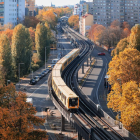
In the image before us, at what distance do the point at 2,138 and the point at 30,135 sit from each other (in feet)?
7.00

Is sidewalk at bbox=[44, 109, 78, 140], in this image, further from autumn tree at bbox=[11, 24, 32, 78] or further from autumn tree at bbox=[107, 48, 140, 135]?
autumn tree at bbox=[11, 24, 32, 78]

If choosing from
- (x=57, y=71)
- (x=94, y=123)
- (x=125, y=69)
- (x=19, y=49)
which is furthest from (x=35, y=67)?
(x=94, y=123)

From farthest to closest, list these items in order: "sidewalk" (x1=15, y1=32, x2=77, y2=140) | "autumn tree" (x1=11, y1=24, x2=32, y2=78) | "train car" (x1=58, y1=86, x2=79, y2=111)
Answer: "autumn tree" (x1=11, y1=24, x2=32, y2=78)
"sidewalk" (x1=15, y1=32, x2=77, y2=140)
"train car" (x1=58, y1=86, x2=79, y2=111)

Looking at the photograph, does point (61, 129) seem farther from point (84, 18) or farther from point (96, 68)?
point (84, 18)

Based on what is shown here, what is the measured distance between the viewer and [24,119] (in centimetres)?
2416

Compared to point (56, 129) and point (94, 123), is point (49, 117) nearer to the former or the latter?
point (56, 129)

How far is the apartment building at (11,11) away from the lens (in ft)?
341

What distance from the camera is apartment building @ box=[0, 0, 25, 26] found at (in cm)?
10400

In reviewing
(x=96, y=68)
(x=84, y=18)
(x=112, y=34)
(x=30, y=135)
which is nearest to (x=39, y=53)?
(x=96, y=68)

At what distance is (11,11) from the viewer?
357ft

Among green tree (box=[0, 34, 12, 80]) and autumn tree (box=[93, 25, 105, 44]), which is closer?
green tree (box=[0, 34, 12, 80])

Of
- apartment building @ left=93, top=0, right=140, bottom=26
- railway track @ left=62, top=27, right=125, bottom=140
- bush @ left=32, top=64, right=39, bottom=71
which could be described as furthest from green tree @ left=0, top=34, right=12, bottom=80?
apartment building @ left=93, top=0, right=140, bottom=26

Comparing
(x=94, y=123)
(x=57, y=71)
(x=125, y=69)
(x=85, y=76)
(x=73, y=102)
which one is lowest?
(x=85, y=76)

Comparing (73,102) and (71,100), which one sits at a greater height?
(71,100)
